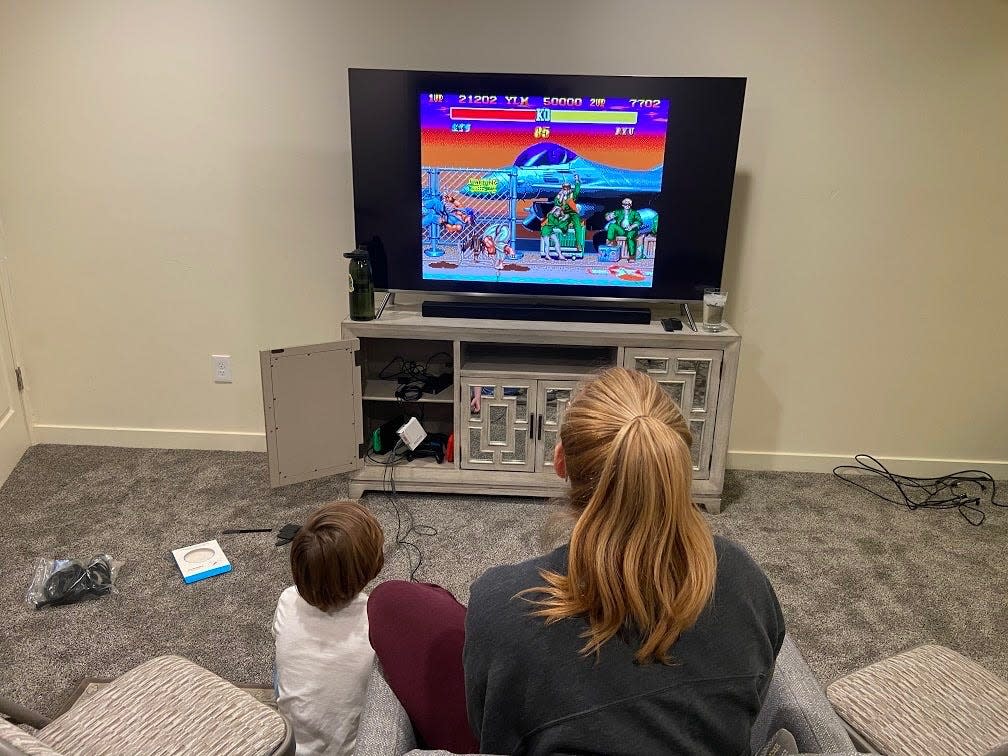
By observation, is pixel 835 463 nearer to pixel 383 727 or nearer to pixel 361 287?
pixel 361 287

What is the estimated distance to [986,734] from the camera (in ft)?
4.28

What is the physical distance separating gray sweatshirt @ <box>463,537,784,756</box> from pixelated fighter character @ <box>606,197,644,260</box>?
6.35 ft

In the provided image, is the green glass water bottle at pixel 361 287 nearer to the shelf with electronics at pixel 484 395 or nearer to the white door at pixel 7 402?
the shelf with electronics at pixel 484 395

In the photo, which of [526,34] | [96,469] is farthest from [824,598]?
[96,469]

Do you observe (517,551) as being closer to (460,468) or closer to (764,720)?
(460,468)

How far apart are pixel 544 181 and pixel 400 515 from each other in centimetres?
132

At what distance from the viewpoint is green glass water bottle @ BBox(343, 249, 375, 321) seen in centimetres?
273

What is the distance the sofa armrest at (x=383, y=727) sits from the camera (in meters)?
1.11

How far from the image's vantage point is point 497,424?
288cm

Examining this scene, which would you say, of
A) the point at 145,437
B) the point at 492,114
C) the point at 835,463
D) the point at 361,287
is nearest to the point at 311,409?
the point at 361,287

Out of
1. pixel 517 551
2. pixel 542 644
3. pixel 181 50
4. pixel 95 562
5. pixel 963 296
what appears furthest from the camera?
pixel 963 296

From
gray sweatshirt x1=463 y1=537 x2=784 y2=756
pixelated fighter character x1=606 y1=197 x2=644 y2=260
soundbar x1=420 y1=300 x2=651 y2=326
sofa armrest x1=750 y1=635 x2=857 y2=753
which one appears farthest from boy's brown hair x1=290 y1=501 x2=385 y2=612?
pixelated fighter character x1=606 y1=197 x2=644 y2=260

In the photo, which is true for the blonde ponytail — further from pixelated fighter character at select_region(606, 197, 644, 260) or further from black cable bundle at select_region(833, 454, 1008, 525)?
black cable bundle at select_region(833, 454, 1008, 525)

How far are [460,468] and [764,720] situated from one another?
1.80 m
